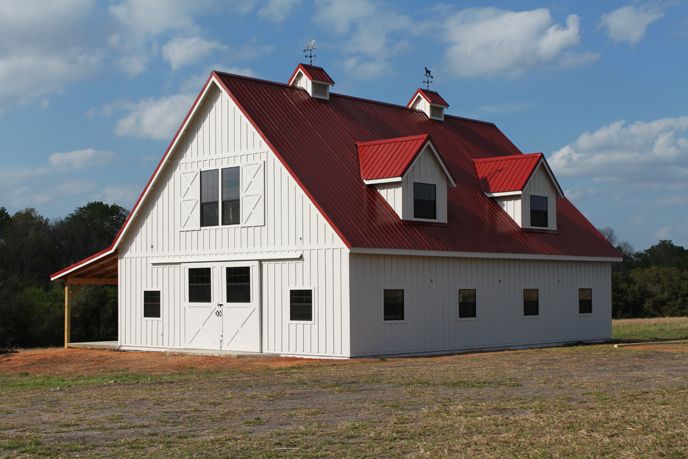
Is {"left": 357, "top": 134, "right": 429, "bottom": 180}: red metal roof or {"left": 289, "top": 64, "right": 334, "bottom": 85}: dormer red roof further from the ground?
{"left": 289, "top": 64, "right": 334, "bottom": 85}: dormer red roof

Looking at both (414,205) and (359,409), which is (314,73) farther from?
(359,409)

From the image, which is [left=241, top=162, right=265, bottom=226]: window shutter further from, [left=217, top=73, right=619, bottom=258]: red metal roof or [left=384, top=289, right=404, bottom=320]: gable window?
[left=384, top=289, right=404, bottom=320]: gable window

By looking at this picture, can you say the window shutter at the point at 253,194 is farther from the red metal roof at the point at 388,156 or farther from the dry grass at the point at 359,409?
the dry grass at the point at 359,409

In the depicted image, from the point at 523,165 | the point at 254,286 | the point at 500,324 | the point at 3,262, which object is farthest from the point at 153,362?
the point at 3,262

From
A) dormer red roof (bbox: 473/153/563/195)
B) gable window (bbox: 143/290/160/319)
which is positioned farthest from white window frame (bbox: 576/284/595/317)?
gable window (bbox: 143/290/160/319)

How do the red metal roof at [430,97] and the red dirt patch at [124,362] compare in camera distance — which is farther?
the red metal roof at [430,97]

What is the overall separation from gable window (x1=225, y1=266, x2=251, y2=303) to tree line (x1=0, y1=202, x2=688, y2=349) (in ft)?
54.2

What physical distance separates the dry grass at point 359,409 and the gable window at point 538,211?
30.5 ft

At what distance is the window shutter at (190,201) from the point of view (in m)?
30.7

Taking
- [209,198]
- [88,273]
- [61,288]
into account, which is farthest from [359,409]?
[61,288]

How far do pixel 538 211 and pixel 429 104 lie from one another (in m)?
6.43

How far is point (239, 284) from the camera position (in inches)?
1153

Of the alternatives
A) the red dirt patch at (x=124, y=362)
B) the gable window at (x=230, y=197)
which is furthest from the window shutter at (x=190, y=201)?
the red dirt patch at (x=124, y=362)

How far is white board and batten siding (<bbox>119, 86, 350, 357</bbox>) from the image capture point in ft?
89.1
